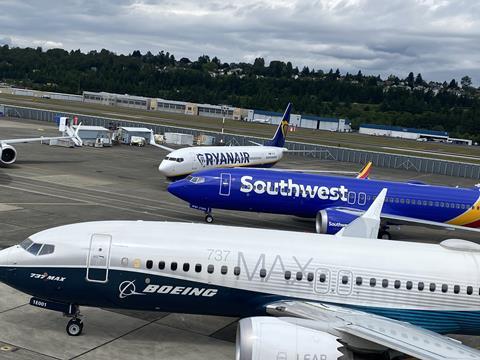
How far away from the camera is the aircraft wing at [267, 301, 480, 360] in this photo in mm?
13205

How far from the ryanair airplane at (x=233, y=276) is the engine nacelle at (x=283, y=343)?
2.78 metres

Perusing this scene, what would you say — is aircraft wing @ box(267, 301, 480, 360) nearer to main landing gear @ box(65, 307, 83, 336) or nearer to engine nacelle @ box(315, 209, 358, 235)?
main landing gear @ box(65, 307, 83, 336)

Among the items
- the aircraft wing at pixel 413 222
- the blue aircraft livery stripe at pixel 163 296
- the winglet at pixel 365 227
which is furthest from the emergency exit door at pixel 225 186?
the blue aircraft livery stripe at pixel 163 296

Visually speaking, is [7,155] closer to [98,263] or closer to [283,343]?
[98,263]

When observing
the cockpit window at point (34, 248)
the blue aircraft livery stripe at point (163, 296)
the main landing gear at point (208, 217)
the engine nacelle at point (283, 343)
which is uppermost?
the cockpit window at point (34, 248)

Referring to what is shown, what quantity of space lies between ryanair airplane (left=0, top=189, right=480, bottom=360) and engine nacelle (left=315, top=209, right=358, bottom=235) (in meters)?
14.1

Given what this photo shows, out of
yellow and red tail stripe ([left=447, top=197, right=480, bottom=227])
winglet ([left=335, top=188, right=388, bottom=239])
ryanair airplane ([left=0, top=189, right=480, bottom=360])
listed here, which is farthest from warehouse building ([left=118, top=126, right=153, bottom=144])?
ryanair airplane ([left=0, top=189, right=480, bottom=360])

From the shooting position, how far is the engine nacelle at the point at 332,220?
32438 mm

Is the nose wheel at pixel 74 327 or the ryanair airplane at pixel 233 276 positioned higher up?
the ryanair airplane at pixel 233 276

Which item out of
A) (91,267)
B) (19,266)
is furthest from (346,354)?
(19,266)

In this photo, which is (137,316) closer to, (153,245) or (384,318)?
(153,245)

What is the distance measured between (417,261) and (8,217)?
25620mm

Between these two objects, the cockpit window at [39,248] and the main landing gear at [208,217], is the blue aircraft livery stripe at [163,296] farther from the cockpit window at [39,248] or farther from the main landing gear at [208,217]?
the main landing gear at [208,217]

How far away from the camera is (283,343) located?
1339cm
